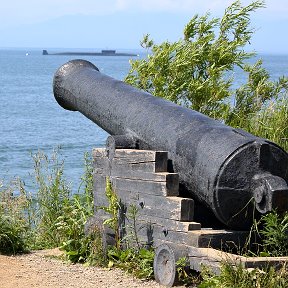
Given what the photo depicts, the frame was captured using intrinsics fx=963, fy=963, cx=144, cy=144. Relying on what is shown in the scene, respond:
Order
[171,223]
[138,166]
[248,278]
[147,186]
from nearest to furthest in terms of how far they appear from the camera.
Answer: [248,278] < [171,223] < [147,186] < [138,166]

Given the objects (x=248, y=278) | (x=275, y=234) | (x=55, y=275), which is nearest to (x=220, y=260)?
(x=248, y=278)

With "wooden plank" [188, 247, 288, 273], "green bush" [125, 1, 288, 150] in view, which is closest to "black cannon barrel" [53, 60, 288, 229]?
"wooden plank" [188, 247, 288, 273]

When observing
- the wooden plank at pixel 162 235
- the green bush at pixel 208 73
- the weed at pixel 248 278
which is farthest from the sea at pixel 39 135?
the weed at pixel 248 278

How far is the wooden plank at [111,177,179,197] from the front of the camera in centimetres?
741

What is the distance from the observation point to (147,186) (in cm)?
769

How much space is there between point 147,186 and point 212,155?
2.63 feet

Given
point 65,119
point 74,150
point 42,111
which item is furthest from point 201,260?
point 42,111

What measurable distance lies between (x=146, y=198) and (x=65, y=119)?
105 feet

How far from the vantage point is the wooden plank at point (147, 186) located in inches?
292

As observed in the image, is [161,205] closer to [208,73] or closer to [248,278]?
[248,278]

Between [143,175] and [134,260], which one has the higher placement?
[143,175]

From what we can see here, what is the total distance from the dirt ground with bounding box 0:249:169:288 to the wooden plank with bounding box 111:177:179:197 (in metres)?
0.69

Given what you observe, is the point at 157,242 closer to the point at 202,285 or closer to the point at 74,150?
the point at 202,285

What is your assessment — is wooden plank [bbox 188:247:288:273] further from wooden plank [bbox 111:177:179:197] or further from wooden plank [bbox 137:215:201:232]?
wooden plank [bbox 111:177:179:197]
